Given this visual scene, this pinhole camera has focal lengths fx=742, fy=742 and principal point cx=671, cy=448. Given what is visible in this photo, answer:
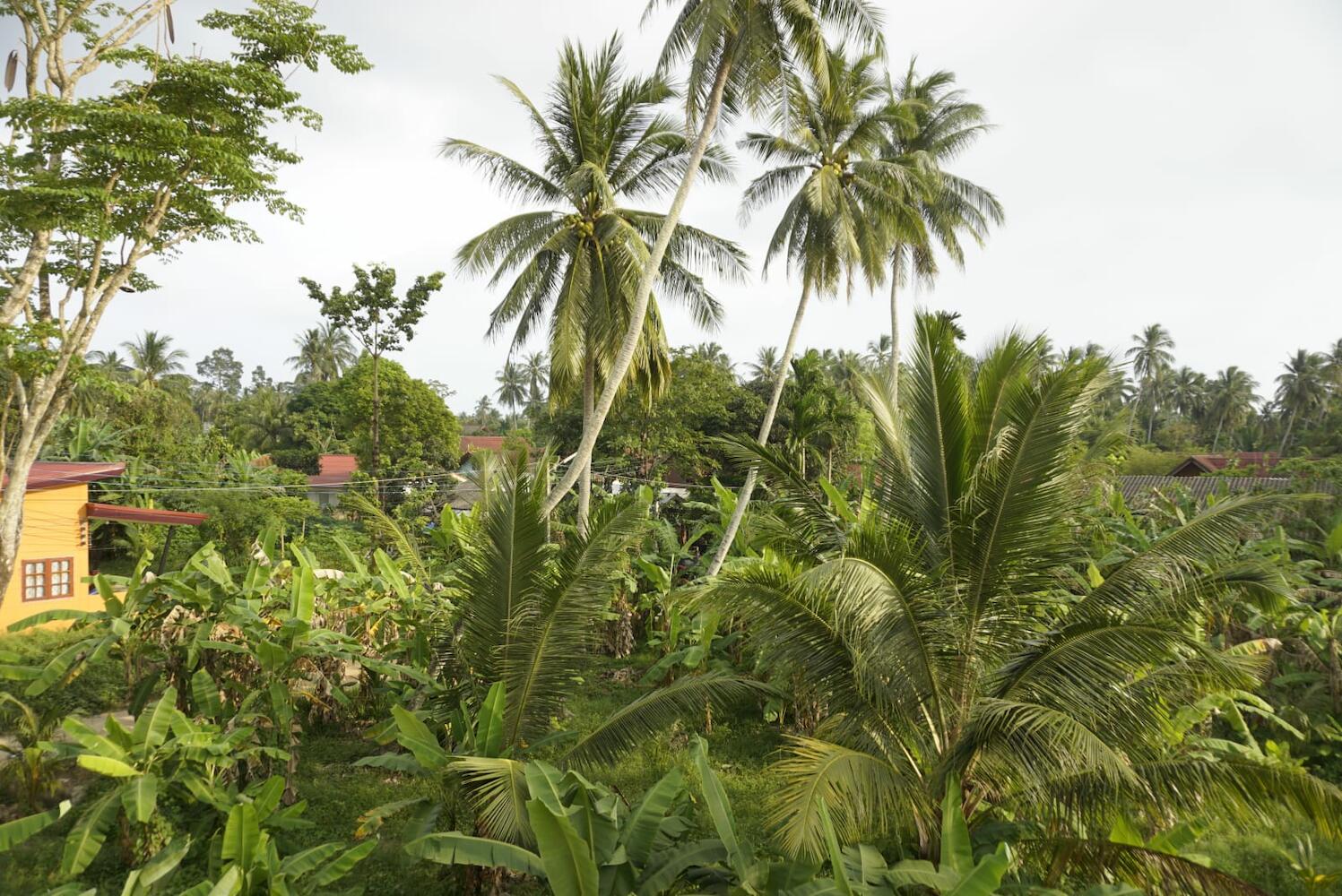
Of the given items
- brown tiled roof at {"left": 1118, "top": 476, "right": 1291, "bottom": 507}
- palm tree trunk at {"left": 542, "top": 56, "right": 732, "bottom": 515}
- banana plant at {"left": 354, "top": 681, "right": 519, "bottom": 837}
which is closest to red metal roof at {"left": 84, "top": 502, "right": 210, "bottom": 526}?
palm tree trunk at {"left": 542, "top": 56, "right": 732, "bottom": 515}

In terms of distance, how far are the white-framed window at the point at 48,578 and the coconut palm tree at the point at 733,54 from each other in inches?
448

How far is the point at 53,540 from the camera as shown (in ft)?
47.1

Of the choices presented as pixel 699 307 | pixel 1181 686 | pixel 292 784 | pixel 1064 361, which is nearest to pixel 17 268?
pixel 292 784

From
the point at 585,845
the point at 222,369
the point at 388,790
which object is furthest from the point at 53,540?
the point at 222,369

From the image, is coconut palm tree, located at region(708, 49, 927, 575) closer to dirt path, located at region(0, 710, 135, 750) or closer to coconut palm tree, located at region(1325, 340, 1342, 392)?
dirt path, located at region(0, 710, 135, 750)

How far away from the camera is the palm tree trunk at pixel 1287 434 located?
4167 centimetres

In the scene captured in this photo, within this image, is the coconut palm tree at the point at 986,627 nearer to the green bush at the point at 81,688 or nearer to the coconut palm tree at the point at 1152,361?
the green bush at the point at 81,688

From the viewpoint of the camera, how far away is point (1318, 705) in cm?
970

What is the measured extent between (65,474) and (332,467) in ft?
60.6

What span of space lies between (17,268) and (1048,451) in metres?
14.2

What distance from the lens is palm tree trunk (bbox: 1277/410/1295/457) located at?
41675 millimetres

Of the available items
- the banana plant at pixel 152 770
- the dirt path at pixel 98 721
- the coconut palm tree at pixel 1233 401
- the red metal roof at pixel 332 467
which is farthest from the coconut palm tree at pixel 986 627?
the coconut palm tree at pixel 1233 401

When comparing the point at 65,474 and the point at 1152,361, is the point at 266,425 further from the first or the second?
the point at 1152,361

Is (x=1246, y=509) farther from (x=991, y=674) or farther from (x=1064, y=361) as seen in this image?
(x=991, y=674)
